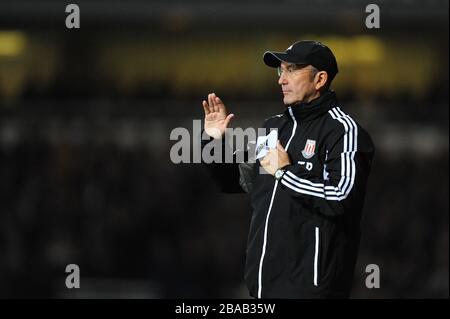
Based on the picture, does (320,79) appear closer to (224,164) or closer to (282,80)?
(282,80)

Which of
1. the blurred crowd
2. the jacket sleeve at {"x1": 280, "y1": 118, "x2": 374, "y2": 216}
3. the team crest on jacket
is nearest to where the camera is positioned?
the jacket sleeve at {"x1": 280, "y1": 118, "x2": 374, "y2": 216}

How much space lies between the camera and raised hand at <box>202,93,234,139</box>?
17.1ft

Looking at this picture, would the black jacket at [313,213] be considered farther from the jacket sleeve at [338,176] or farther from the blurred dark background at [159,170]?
the blurred dark background at [159,170]

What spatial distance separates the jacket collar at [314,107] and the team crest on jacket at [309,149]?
0.44 ft

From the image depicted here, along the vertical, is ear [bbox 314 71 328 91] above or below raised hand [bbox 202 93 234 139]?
above

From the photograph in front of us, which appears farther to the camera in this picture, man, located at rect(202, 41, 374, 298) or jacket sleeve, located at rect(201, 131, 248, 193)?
jacket sleeve, located at rect(201, 131, 248, 193)

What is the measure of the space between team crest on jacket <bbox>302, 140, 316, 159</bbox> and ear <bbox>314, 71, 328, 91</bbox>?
0.27m

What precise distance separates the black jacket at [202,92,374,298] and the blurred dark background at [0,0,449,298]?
7.59 meters

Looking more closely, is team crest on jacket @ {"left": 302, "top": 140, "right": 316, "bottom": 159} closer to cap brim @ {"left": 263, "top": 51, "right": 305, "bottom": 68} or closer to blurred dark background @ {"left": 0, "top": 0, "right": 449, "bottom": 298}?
cap brim @ {"left": 263, "top": 51, "right": 305, "bottom": 68}

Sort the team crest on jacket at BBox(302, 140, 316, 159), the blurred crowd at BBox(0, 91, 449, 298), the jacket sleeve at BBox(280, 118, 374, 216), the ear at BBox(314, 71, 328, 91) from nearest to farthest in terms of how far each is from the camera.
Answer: the jacket sleeve at BBox(280, 118, 374, 216)
the team crest on jacket at BBox(302, 140, 316, 159)
the ear at BBox(314, 71, 328, 91)
the blurred crowd at BBox(0, 91, 449, 298)

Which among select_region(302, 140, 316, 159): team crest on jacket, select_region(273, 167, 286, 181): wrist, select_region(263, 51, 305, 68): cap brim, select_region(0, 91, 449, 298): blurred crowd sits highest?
select_region(263, 51, 305, 68): cap brim

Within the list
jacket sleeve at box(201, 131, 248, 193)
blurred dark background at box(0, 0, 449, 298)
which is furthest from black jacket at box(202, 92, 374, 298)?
blurred dark background at box(0, 0, 449, 298)
